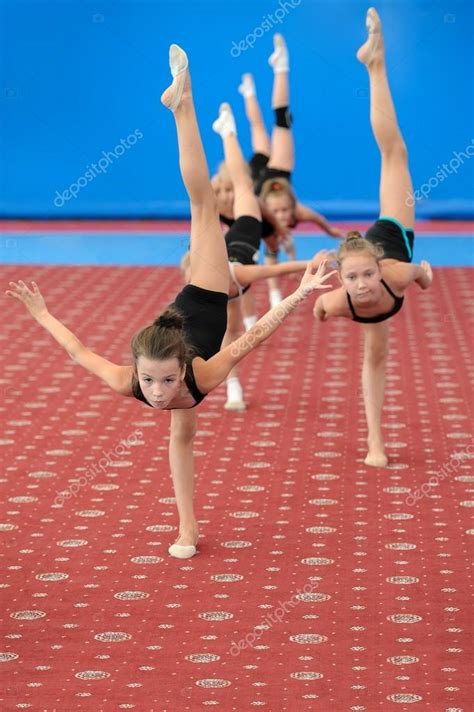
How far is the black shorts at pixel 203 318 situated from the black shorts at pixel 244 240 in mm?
1109

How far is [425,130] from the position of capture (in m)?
10.5

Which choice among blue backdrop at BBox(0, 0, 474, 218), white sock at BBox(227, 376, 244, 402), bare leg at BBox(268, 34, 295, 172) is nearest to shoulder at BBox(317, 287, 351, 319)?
white sock at BBox(227, 376, 244, 402)

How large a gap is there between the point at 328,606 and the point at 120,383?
809mm

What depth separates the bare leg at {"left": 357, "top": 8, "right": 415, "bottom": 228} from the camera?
Result: 4476 millimetres

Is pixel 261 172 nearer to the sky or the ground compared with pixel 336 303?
nearer to the sky

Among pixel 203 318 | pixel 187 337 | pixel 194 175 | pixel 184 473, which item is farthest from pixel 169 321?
pixel 194 175

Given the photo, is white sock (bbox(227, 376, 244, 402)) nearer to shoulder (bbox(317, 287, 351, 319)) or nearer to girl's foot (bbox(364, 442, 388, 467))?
girl's foot (bbox(364, 442, 388, 467))

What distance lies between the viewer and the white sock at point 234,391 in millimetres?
5070

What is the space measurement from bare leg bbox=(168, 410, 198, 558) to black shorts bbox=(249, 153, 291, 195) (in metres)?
3.59

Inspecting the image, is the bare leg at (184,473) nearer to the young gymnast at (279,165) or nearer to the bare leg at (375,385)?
the bare leg at (375,385)

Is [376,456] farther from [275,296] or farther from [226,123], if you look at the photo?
[275,296]

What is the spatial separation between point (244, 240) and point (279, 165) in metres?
2.14

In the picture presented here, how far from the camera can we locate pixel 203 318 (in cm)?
359

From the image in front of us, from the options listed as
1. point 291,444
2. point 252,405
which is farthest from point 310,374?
point 291,444
